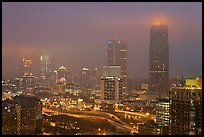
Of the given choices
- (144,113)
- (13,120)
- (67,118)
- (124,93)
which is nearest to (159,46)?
(124,93)

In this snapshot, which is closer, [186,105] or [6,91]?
[186,105]

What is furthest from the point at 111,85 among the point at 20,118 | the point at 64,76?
the point at 20,118

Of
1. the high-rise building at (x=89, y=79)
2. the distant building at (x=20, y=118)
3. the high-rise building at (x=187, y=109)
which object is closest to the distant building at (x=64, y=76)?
the high-rise building at (x=89, y=79)

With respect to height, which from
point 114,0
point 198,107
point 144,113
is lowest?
point 144,113

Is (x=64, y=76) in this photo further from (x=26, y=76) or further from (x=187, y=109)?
(x=187, y=109)

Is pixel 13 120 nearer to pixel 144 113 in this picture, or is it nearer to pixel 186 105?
pixel 186 105


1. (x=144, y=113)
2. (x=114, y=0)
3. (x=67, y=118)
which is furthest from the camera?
(x=144, y=113)

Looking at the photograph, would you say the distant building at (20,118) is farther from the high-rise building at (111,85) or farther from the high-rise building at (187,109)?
the high-rise building at (111,85)

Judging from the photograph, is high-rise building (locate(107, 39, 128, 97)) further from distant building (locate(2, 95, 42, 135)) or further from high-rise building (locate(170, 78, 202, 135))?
high-rise building (locate(170, 78, 202, 135))
